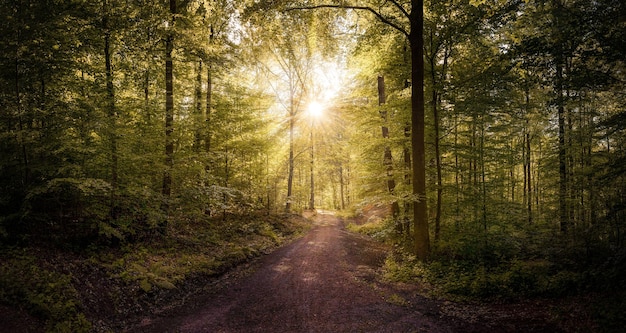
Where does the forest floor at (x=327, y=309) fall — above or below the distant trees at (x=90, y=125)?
below

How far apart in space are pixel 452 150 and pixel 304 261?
22.8 feet

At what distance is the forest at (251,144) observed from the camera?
661 cm

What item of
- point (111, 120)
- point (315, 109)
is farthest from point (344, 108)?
point (111, 120)

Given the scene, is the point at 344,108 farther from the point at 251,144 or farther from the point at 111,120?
the point at 111,120

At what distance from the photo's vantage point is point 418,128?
10156 millimetres

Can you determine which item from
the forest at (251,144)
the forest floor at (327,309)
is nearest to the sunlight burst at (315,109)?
the forest at (251,144)

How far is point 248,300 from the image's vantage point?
7594 millimetres

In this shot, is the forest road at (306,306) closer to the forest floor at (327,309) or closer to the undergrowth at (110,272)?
the forest floor at (327,309)

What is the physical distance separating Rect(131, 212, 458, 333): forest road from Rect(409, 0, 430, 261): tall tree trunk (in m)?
1.95

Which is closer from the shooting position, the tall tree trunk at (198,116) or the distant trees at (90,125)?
the distant trees at (90,125)

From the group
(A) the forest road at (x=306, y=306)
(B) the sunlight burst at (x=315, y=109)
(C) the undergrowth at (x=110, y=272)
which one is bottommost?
(A) the forest road at (x=306, y=306)

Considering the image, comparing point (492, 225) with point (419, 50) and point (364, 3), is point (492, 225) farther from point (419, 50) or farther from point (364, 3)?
point (364, 3)

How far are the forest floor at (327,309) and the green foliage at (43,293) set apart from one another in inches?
43.5

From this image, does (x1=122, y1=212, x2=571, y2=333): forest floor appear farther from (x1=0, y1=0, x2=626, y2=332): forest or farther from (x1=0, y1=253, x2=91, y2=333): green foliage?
(x1=0, y1=253, x2=91, y2=333): green foliage
